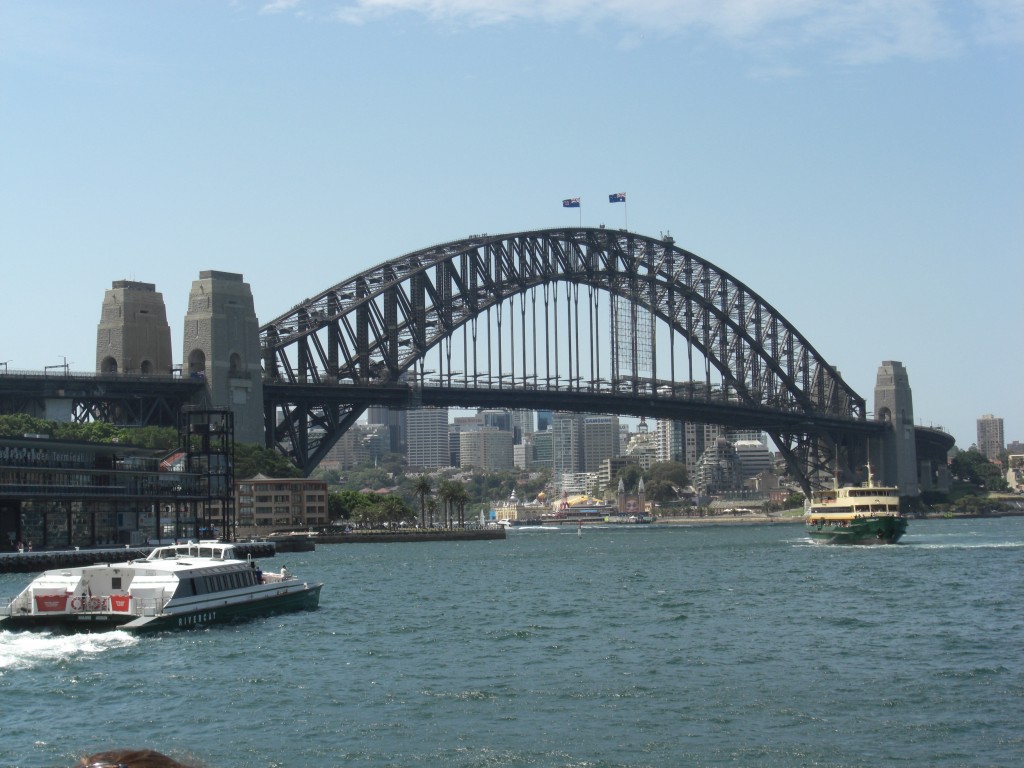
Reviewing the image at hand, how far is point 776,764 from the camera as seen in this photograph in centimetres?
2198

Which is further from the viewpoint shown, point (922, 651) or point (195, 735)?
point (922, 651)

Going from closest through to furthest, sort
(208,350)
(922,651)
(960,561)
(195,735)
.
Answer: (195,735) < (922,651) < (960,561) < (208,350)

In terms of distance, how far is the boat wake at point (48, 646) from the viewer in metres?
33.8

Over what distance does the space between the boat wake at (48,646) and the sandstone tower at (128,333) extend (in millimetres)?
70597

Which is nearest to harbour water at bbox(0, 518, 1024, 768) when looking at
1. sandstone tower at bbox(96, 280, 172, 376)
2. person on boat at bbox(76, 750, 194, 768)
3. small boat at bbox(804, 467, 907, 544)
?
person on boat at bbox(76, 750, 194, 768)

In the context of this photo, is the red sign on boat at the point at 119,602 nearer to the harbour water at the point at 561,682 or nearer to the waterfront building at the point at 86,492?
the harbour water at the point at 561,682

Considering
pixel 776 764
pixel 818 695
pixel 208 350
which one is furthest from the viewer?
pixel 208 350

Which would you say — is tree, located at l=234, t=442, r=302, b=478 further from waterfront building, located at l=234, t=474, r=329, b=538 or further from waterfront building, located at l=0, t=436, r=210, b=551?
waterfront building, located at l=0, t=436, r=210, b=551

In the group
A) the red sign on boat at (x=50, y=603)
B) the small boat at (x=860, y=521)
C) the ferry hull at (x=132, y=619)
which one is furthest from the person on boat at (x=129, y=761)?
the small boat at (x=860, y=521)

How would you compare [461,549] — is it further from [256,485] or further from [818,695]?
[818,695]

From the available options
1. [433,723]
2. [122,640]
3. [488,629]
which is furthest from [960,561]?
[433,723]

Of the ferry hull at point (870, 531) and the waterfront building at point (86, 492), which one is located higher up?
the waterfront building at point (86, 492)

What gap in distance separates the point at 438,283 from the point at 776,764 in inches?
4291

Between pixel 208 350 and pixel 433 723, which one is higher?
pixel 208 350
